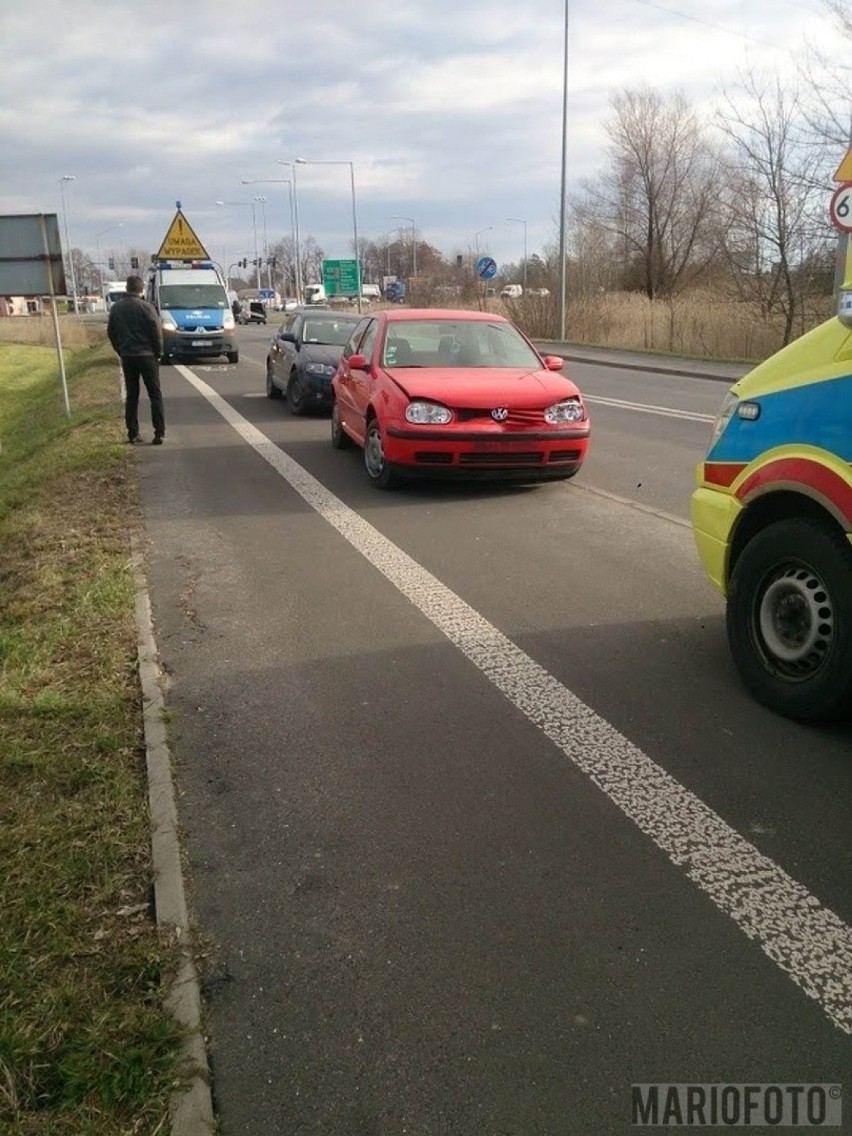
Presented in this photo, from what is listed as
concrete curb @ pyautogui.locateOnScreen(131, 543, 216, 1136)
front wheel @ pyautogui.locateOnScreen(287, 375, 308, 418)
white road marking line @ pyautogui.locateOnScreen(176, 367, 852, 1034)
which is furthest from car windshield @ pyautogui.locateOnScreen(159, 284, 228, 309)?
concrete curb @ pyautogui.locateOnScreen(131, 543, 216, 1136)

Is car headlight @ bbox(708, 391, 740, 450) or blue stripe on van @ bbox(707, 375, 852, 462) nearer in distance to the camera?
blue stripe on van @ bbox(707, 375, 852, 462)

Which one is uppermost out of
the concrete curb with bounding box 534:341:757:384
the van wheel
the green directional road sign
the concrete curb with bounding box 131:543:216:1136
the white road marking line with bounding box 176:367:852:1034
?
the green directional road sign

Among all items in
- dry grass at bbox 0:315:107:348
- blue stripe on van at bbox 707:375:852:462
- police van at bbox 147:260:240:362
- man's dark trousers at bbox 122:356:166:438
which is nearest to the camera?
blue stripe on van at bbox 707:375:852:462

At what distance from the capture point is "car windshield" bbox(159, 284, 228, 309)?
26.5 metres

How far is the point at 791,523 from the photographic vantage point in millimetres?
4195

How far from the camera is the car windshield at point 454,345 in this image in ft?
31.7

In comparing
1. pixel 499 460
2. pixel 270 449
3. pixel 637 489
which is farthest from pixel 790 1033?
pixel 270 449

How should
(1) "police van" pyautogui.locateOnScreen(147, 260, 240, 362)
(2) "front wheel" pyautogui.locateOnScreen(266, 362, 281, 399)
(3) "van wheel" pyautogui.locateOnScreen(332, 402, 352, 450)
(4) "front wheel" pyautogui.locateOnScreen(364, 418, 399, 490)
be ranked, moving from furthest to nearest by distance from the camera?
1. (1) "police van" pyautogui.locateOnScreen(147, 260, 240, 362)
2. (2) "front wheel" pyautogui.locateOnScreen(266, 362, 281, 399)
3. (3) "van wheel" pyautogui.locateOnScreen(332, 402, 352, 450)
4. (4) "front wheel" pyautogui.locateOnScreen(364, 418, 399, 490)

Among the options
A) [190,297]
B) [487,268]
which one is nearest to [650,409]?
[190,297]

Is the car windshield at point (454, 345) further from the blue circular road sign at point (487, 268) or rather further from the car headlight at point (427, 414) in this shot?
the blue circular road sign at point (487, 268)

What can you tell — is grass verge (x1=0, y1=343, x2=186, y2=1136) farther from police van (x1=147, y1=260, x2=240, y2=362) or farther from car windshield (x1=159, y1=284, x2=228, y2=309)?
car windshield (x1=159, y1=284, x2=228, y2=309)

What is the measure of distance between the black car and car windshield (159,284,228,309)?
396 inches

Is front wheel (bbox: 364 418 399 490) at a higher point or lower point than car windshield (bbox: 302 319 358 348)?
lower

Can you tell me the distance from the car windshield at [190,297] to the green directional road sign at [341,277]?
26069mm
